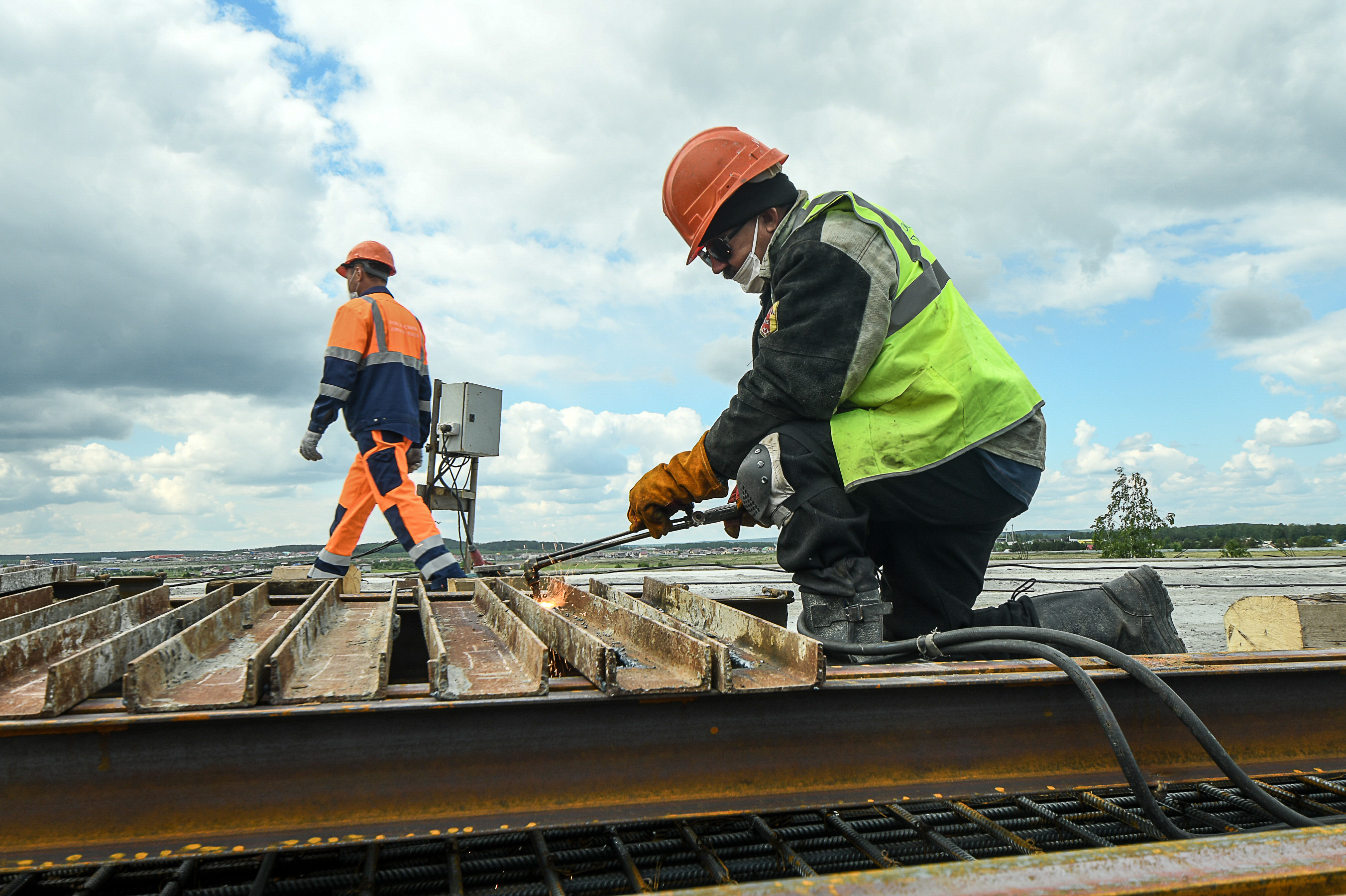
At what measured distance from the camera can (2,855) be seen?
1140mm

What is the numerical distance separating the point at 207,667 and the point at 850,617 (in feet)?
5.21

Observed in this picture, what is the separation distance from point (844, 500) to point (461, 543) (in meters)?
5.01

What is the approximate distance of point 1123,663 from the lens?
5.02 feet

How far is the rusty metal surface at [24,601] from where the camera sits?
7.11 ft

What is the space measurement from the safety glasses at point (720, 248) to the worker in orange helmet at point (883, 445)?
0.79 ft

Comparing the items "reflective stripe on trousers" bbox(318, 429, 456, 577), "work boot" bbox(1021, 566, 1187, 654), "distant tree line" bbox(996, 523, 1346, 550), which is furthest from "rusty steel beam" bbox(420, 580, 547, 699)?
"distant tree line" bbox(996, 523, 1346, 550)

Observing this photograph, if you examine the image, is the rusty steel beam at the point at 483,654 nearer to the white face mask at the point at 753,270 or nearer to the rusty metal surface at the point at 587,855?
the rusty metal surface at the point at 587,855

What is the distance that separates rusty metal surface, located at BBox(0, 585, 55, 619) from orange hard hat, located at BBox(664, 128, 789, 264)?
2.39m

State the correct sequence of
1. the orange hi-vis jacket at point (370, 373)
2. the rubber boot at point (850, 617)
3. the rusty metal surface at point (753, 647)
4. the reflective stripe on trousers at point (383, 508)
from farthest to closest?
the orange hi-vis jacket at point (370, 373) → the reflective stripe on trousers at point (383, 508) → the rubber boot at point (850, 617) → the rusty metal surface at point (753, 647)

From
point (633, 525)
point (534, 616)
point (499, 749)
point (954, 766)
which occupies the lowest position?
point (954, 766)

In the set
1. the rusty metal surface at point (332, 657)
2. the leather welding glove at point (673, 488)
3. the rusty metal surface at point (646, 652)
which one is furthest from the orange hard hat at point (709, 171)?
the rusty metal surface at point (332, 657)

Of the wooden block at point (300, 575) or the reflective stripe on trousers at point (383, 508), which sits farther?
the reflective stripe on trousers at point (383, 508)

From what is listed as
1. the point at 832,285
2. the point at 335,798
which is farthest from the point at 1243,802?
the point at 335,798

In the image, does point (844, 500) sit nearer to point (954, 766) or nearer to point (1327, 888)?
point (954, 766)
